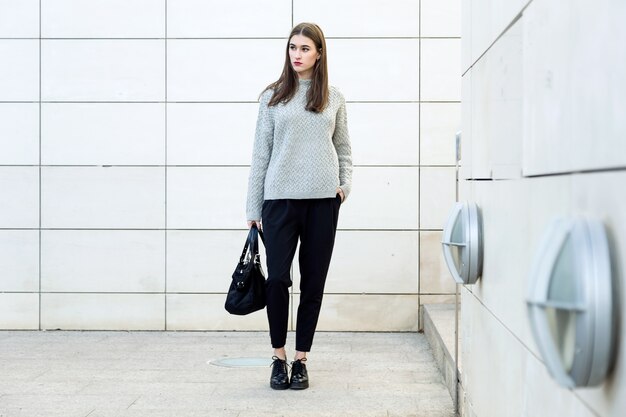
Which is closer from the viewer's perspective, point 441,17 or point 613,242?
point 613,242

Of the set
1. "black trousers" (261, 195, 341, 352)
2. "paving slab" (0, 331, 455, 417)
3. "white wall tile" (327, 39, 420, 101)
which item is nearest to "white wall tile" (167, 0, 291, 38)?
"white wall tile" (327, 39, 420, 101)

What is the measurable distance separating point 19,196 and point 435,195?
9.73 feet

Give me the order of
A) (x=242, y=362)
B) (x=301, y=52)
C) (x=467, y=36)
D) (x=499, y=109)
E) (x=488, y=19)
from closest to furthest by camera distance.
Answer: (x=499, y=109) → (x=488, y=19) → (x=467, y=36) → (x=301, y=52) → (x=242, y=362)

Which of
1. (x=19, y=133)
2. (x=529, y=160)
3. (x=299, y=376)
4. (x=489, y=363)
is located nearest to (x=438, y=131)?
(x=299, y=376)

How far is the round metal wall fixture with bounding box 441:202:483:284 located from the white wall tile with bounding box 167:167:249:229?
3.76 meters

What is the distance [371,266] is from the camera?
23.2ft

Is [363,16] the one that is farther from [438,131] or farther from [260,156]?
[260,156]

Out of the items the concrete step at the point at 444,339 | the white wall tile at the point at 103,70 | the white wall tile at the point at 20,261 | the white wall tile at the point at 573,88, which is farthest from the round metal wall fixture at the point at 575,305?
the white wall tile at the point at 20,261

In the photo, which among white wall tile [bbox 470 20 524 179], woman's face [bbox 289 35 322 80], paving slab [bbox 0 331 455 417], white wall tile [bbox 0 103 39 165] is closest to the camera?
white wall tile [bbox 470 20 524 179]

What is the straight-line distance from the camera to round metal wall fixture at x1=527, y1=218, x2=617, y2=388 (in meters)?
1.53

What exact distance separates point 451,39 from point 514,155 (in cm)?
455

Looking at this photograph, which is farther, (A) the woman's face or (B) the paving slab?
(A) the woman's face

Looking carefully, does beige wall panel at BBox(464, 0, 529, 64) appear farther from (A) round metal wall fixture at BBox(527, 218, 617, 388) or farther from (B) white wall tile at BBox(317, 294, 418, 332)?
(B) white wall tile at BBox(317, 294, 418, 332)

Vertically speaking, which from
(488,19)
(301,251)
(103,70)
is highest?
(103,70)
